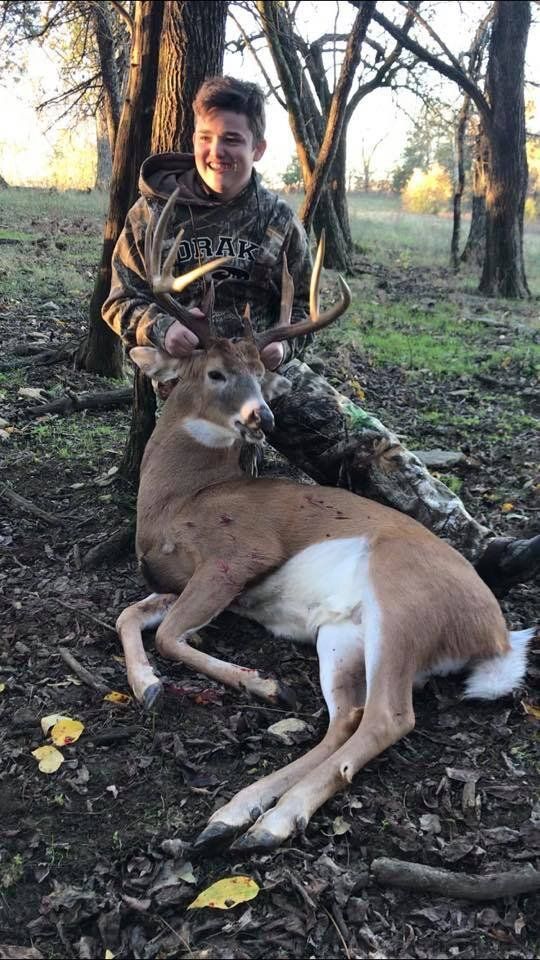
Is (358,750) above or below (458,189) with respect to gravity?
below

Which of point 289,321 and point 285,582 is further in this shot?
point 289,321

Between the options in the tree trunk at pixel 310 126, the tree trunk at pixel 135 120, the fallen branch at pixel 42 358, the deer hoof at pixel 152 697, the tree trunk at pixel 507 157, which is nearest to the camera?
the deer hoof at pixel 152 697

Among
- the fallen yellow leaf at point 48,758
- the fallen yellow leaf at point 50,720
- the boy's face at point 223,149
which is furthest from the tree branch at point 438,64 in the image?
the fallen yellow leaf at point 48,758

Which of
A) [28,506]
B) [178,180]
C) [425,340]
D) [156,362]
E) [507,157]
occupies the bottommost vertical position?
[28,506]

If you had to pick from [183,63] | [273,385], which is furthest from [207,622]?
[183,63]

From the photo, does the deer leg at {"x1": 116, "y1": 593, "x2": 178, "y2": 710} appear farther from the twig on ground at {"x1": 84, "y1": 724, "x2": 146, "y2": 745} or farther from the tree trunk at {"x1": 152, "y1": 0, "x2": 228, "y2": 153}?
the tree trunk at {"x1": 152, "y1": 0, "x2": 228, "y2": 153}

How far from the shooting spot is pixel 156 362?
3.68m

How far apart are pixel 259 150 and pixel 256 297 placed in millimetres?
678

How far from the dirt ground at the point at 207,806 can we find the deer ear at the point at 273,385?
1.05m

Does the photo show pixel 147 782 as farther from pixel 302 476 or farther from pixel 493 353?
pixel 493 353

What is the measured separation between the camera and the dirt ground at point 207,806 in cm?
203

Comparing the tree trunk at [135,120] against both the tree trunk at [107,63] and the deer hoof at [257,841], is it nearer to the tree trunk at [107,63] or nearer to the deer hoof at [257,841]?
the deer hoof at [257,841]

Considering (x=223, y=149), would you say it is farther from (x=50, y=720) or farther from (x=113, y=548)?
(x=50, y=720)

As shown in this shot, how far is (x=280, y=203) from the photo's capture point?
402cm
